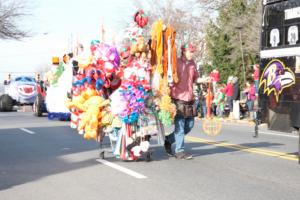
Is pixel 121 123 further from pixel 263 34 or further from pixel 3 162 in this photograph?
pixel 263 34

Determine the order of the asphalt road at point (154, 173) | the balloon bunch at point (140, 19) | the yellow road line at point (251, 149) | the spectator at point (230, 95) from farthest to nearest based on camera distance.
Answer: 1. the spectator at point (230, 95)
2. the yellow road line at point (251, 149)
3. the balloon bunch at point (140, 19)
4. the asphalt road at point (154, 173)

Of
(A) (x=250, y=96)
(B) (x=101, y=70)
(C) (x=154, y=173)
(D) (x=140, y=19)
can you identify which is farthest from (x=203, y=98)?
(C) (x=154, y=173)

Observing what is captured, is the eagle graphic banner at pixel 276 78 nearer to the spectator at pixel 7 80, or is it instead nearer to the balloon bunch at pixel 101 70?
the balloon bunch at pixel 101 70

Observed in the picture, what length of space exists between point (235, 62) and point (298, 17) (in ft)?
65.9

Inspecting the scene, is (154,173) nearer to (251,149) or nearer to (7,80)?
(251,149)

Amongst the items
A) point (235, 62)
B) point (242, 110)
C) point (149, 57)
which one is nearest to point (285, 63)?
point (149, 57)

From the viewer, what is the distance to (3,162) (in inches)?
401

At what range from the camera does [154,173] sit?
8883mm

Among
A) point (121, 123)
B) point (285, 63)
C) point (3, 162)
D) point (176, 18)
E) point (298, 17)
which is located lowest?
point (3, 162)

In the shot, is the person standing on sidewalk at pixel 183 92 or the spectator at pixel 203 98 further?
the spectator at pixel 203 98

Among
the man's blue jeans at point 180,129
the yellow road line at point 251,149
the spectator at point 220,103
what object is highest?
the spectator at point 220,103

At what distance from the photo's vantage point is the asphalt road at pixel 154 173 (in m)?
7.37

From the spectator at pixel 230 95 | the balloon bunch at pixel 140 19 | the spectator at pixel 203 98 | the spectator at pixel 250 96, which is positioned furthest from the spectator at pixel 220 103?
the balloon bunch at pixel 140 19

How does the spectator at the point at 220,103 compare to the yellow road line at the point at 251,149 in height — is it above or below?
above
